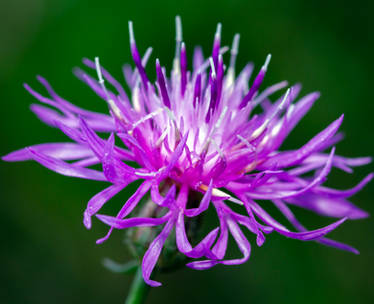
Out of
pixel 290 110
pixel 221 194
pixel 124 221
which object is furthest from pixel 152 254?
pixel 290 110

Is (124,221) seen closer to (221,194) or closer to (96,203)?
(96,203)

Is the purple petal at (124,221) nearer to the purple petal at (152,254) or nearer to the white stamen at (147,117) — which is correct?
the purple petal at (152,254)

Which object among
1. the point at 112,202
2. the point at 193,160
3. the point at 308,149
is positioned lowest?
the point at 112,202

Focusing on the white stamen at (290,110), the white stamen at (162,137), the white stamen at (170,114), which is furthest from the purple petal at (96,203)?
the white stamen at (290,110)

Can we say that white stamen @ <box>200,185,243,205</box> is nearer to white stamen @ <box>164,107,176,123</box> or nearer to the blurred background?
white stamen @ <box>164,107,176,123</box>

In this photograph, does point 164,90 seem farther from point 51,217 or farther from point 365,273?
point 365,273

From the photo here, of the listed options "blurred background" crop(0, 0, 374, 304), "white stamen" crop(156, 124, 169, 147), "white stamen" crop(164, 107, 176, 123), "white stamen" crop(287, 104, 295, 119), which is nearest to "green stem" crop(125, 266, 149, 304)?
"white stamen" crop(156, 124, 169, 147)
